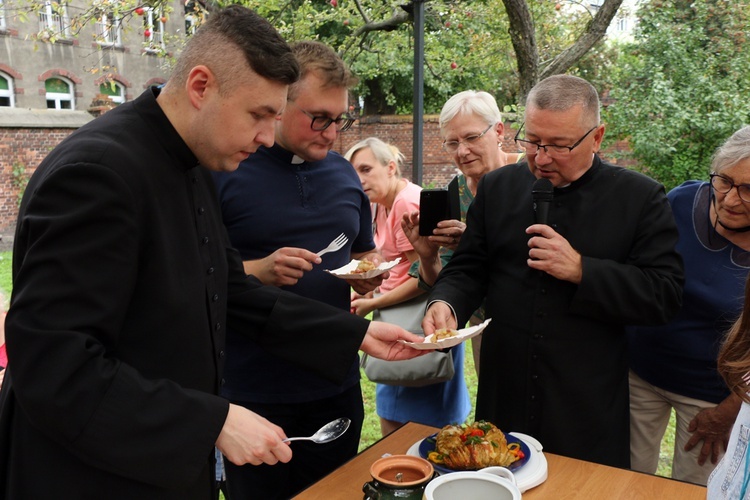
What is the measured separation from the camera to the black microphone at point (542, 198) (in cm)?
238

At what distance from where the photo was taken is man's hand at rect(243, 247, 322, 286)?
2410 millimetres

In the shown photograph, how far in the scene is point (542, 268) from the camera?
7.66 ft

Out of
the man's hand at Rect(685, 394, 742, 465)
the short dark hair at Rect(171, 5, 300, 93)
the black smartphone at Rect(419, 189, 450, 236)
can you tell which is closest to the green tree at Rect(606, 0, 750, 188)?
the black smartphone at Rect(419, 189, 450, 236)

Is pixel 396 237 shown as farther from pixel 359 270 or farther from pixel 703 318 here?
pixel 703 318

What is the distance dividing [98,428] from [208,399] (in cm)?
24

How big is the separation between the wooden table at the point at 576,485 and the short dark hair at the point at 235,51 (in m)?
1.08

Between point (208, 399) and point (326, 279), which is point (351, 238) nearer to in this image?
point (326, 279)

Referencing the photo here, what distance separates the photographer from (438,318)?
2.44 m

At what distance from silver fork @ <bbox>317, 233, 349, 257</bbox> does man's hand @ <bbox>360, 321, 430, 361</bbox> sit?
53 centimetres

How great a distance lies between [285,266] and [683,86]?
12136 mm

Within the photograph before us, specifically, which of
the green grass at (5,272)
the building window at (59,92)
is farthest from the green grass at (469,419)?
the building window at (59,92)

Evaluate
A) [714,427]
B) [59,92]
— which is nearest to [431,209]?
[714,427]

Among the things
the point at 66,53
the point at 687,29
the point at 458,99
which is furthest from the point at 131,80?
the point at 458,99

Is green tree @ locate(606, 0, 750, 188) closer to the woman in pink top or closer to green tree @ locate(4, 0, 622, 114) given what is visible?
green tree @ locate(4, 0, 622, 114)
